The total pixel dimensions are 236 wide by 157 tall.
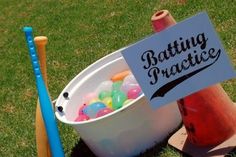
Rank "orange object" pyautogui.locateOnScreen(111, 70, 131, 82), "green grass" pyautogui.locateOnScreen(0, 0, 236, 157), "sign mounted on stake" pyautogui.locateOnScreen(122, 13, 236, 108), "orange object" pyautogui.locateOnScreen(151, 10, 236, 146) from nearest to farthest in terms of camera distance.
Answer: "sign mounted on stake" pyautogui.locateOnScreen(122, 13, 236, 108), "orange object" pyautogui.locateOnScreen(151, 10, 236, 146), "orange object" pyautogui.locateOnScreen(111, 70, 131, 82), "green grass" pyautogui.locateOnScreen(0, 0, 236, 157)

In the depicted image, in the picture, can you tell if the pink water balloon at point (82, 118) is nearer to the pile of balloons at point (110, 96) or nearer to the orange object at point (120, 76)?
the pile of balloons at point (110, 96)

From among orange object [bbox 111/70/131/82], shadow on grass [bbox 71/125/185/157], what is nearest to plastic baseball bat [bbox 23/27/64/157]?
shadow on grass [bbox 71/125/185/157]

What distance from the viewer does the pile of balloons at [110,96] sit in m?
2.70

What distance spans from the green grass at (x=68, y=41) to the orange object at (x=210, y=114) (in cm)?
23

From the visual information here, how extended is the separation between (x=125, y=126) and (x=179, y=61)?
1.65ft

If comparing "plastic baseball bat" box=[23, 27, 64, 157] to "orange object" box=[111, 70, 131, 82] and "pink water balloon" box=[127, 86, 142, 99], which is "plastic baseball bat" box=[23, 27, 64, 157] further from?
"orange object" box=[111, 70, 131, 82]

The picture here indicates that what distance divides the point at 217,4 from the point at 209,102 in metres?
1.90

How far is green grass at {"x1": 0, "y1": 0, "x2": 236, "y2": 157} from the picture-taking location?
3.26 m

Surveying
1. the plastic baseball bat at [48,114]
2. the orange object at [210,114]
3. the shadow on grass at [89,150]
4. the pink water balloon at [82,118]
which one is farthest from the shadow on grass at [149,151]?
the plastic baseball bat at [48,114]

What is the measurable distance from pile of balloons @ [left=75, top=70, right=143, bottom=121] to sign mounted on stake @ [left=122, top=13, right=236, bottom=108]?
1.54 ft

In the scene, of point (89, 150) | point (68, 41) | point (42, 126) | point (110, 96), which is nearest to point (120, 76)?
point (110, 96)

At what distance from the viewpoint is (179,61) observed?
2174 mm

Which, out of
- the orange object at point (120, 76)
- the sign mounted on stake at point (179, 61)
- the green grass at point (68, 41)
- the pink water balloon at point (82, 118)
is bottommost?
the green grass at point (68, 41)

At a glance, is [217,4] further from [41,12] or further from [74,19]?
[41,12]
